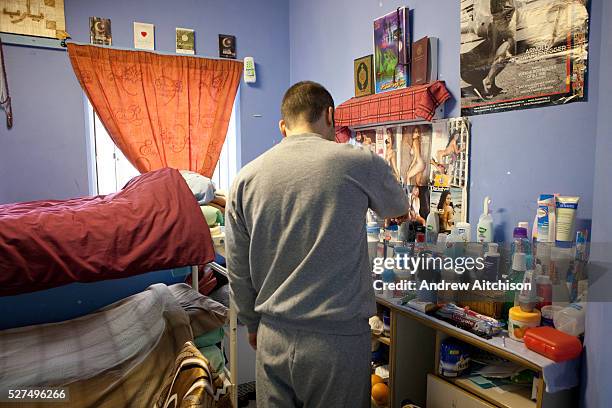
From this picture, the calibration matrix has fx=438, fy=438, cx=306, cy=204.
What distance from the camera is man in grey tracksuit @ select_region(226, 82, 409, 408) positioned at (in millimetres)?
1349

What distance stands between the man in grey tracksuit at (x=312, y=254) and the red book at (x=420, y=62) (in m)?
0.96

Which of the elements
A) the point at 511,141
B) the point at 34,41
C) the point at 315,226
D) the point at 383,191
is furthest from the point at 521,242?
the point at 34,41

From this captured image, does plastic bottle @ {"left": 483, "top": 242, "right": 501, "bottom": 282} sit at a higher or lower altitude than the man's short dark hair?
lower

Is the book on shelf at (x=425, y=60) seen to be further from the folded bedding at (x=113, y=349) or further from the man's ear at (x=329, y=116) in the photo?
the folded bedding at (x=113, y=349)

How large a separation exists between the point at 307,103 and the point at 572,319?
1.12 metres

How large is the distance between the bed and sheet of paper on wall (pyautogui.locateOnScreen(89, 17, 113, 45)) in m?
1.28

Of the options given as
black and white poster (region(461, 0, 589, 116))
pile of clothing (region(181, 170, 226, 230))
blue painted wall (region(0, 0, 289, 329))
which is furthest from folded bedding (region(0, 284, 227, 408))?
black and white poster (region(461, 0, 589, 116))

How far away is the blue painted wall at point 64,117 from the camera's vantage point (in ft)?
8.34

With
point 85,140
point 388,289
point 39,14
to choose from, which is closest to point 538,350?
point 388,289

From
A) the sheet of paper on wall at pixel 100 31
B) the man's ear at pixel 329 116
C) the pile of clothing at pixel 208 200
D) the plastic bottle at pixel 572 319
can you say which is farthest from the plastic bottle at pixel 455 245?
the sheet of paper on wall at pixel 100 31

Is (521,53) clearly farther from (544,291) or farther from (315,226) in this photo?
(315,226)

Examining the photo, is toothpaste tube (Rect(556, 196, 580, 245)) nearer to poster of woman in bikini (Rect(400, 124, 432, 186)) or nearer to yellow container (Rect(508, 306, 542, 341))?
yellow container (Rect(508, 306, 542, 341))

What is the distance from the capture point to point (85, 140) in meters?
3.03

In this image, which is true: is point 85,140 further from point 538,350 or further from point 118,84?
point 538,350
